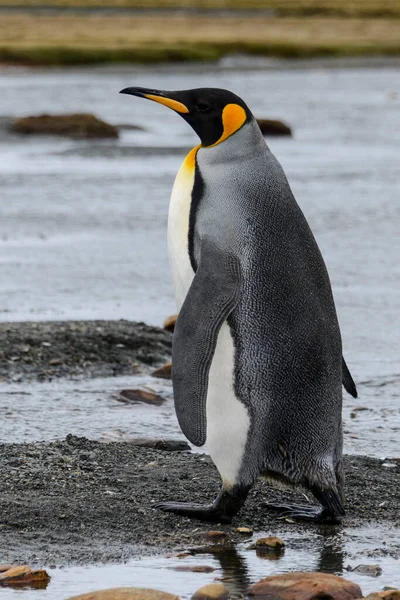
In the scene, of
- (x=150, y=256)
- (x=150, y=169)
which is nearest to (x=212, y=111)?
(x=150, y=256)

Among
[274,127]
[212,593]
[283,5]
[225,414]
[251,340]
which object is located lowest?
[283,5]

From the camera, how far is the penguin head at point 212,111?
13.5 ft

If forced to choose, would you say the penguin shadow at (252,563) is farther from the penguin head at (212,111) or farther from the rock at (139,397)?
the rock at (139,397)

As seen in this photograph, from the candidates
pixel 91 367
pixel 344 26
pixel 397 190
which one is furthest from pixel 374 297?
pixel 344 26

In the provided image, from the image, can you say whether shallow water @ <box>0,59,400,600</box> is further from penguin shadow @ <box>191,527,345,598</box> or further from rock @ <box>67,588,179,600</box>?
rock @ <box>67,588,179,600</box>

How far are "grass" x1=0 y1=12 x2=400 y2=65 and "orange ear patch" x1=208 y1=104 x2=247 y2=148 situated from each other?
112ft

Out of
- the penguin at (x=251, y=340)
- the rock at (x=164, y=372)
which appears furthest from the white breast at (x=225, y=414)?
the rock at (x=164, y=372)

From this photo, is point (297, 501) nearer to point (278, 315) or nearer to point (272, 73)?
point (278, 315)

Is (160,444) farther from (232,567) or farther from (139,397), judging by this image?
(232,567)

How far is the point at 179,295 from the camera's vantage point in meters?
4.11

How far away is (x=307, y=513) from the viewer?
4020 millimetres

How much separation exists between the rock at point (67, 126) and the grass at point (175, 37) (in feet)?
62.8

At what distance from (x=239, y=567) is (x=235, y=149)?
4.29 feet

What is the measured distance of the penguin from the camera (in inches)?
153
